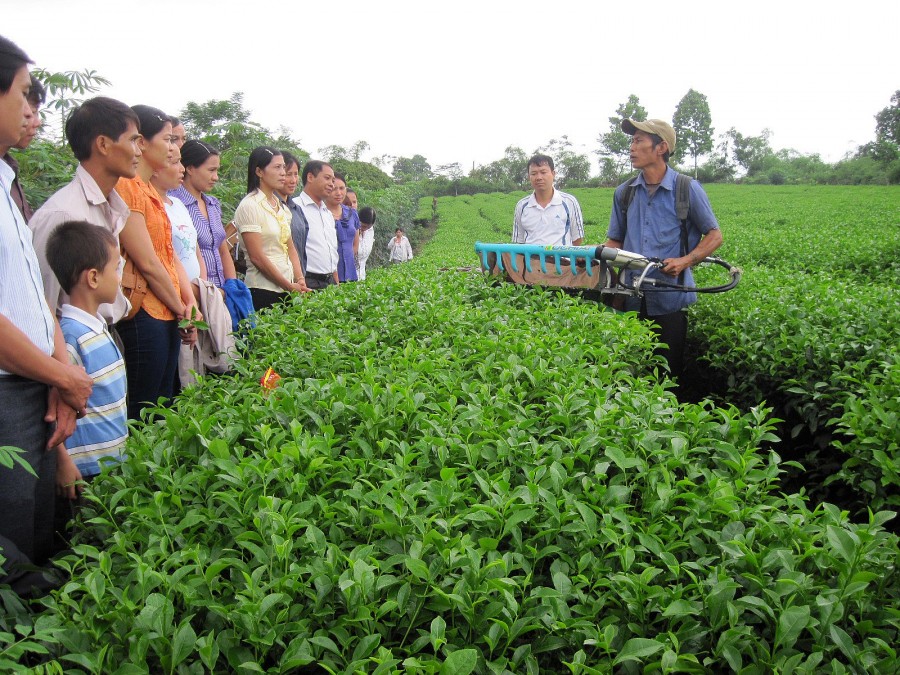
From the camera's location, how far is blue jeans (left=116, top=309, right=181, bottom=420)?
11.0 ft

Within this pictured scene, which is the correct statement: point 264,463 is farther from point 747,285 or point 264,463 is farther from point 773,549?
point 747,285

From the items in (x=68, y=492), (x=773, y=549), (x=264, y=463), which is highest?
(x=264, y=463)

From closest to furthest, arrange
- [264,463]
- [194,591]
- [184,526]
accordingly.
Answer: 1. [194,591]
2. [184,526]
3. [264,463]

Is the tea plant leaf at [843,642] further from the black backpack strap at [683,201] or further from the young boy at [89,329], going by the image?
the black backpack strap at [683,201]

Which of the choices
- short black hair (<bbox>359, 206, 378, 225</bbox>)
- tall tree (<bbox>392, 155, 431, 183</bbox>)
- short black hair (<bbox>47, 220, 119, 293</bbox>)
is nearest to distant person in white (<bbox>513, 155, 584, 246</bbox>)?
short black hair (<bbox>47, 220, 119, 293</bbox>)

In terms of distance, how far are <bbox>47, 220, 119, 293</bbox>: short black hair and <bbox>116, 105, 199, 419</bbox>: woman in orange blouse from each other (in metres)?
0.69

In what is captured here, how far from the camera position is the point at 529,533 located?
1.62 metres

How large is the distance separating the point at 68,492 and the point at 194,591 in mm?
1337

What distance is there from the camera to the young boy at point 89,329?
8.43ft

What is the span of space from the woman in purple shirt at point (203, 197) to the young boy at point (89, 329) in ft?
6.30

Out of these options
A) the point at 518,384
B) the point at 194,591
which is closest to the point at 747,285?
the point at 518,384

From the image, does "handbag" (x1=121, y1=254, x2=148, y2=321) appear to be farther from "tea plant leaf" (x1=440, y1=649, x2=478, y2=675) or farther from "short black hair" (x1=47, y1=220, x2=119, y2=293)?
"tea plant leaf" (x1=440, y1=649, x2=478, y2=675)

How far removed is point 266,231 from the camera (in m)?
5.07

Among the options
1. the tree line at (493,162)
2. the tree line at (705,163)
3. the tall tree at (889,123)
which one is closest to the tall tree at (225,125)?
the tree line at (493,162)
